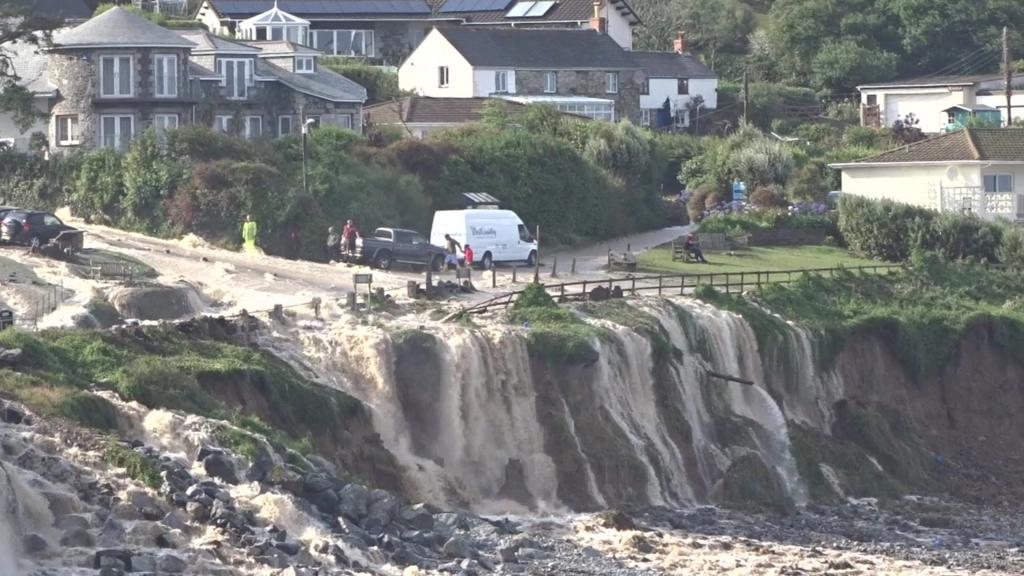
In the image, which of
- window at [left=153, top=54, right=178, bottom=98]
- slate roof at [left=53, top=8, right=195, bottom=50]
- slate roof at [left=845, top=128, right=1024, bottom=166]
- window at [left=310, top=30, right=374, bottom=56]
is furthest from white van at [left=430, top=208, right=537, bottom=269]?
window at [left=310, top=30, right=374, bottom=56]

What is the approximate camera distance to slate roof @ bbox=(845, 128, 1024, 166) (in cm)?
8756

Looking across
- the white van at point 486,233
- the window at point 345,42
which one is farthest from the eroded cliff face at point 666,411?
the window at point 345,42

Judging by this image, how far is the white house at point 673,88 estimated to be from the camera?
112438 millimetres

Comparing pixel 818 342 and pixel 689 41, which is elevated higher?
pixel 689 41

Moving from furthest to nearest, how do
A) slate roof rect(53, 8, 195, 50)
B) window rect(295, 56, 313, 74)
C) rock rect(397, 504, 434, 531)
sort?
window rect(295, 56, 313, 74), slate roof rect(53, 8, 195, 50), rock rect(397, 504, 434, 531)

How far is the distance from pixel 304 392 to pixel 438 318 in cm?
731

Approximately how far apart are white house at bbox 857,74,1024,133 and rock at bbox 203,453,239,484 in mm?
70824

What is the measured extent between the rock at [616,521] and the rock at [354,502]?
7324mm

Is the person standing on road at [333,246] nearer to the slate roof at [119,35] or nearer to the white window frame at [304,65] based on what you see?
the slate roof at [119,35]

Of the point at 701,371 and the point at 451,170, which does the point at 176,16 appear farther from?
the point at 701,371

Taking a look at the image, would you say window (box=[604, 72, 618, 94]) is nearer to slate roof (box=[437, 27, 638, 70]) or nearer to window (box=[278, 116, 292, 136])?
slate roof (box=[437, 27, 638, 70])

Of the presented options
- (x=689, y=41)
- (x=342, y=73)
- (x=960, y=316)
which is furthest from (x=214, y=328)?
(x=689, y=41)

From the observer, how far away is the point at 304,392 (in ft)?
174

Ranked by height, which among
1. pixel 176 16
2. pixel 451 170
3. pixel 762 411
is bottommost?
pixel 762 411
